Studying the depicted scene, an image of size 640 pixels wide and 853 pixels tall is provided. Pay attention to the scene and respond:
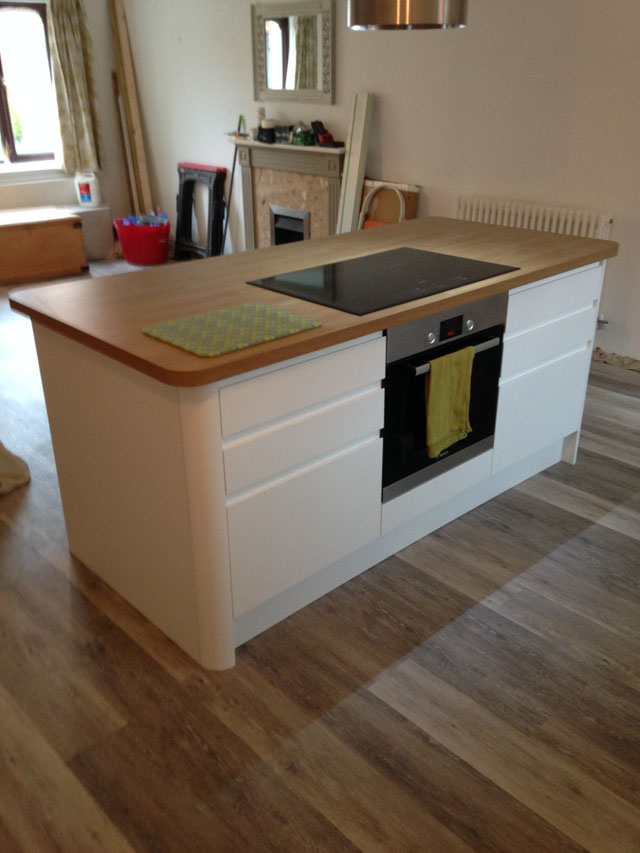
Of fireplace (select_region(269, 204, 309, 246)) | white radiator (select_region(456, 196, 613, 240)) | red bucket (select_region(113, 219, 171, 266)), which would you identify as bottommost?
red bucket (select_region(113, 219, 171, 266))

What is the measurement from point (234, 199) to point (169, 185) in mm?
1036

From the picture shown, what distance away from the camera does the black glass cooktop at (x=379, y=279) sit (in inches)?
81.8

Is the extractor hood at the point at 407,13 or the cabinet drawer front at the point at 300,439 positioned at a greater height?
the extractor hood at the point at 407,13

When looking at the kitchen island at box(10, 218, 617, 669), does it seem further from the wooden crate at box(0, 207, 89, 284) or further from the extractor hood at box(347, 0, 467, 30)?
the wooden crate at box(0, 207, 89, 284)

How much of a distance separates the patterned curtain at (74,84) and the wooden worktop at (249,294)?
465 cm

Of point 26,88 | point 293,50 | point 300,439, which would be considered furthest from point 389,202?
point 26,88

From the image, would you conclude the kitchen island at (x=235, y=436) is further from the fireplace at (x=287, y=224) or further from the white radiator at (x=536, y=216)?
the fireplace at (x=287, y=224)

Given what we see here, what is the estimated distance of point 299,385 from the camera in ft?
6.13

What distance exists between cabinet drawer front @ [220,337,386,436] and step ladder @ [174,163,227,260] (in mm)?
4375

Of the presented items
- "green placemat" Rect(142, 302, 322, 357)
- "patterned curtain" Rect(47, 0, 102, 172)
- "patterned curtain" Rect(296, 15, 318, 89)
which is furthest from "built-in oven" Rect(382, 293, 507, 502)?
"patterned curtain" Rect(47, 0, 102, 172)

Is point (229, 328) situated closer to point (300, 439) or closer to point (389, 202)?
point (300, 439)

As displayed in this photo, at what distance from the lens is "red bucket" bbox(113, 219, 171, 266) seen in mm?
6395


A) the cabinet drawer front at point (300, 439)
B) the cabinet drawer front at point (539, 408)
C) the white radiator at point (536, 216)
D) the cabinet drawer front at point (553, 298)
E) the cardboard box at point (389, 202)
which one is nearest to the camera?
the cabinet drawer front at point (300, 439)

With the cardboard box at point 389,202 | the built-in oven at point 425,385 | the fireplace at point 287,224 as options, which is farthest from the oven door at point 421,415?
the fireplace at point 287,224
